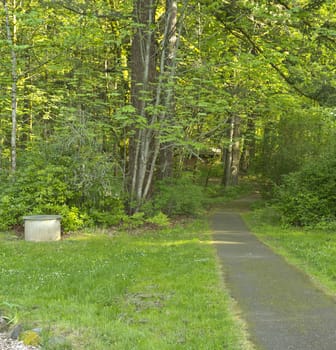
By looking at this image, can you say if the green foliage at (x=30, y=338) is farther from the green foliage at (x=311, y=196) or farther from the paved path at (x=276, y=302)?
the green foliage at (x=311, y=196)

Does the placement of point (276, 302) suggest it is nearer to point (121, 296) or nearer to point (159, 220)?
point (121, 296)

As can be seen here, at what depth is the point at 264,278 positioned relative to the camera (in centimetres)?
727

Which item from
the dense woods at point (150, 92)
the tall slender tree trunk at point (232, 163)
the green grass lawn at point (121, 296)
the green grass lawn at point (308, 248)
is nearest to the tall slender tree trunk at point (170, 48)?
the dense woods at point (150, 92)

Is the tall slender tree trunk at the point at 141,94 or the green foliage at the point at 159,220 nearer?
the green foliage at the point at 159,220

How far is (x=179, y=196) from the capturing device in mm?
15188

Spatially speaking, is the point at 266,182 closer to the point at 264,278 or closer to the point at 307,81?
the point at 307,81

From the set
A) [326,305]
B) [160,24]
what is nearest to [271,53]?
[160,24]

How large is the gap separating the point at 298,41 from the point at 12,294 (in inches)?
477

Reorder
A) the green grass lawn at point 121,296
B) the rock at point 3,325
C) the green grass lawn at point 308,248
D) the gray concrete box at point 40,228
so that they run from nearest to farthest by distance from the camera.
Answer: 1. the green grass lawn at point 121,296
2. the rock at point 3,325
3. the green grass lawn at point 308,248
4. the gray concrete box at point 40,228

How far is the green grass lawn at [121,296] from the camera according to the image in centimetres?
471

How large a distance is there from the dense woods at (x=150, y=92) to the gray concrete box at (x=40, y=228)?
3.35ft

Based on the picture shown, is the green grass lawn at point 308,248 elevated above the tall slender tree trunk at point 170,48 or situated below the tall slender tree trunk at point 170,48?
below

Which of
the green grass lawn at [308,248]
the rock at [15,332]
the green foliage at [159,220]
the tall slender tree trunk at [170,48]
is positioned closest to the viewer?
the rock at [15,332]

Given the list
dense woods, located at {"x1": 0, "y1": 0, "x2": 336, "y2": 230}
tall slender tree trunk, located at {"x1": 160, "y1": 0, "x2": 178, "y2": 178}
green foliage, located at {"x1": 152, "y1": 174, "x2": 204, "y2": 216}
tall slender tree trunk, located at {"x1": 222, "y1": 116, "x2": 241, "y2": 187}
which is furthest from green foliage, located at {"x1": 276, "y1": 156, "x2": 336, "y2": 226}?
tall slender tree trunk, located at {"x1": 222, "y1": 116, "x2": 241, "y2": 187}
